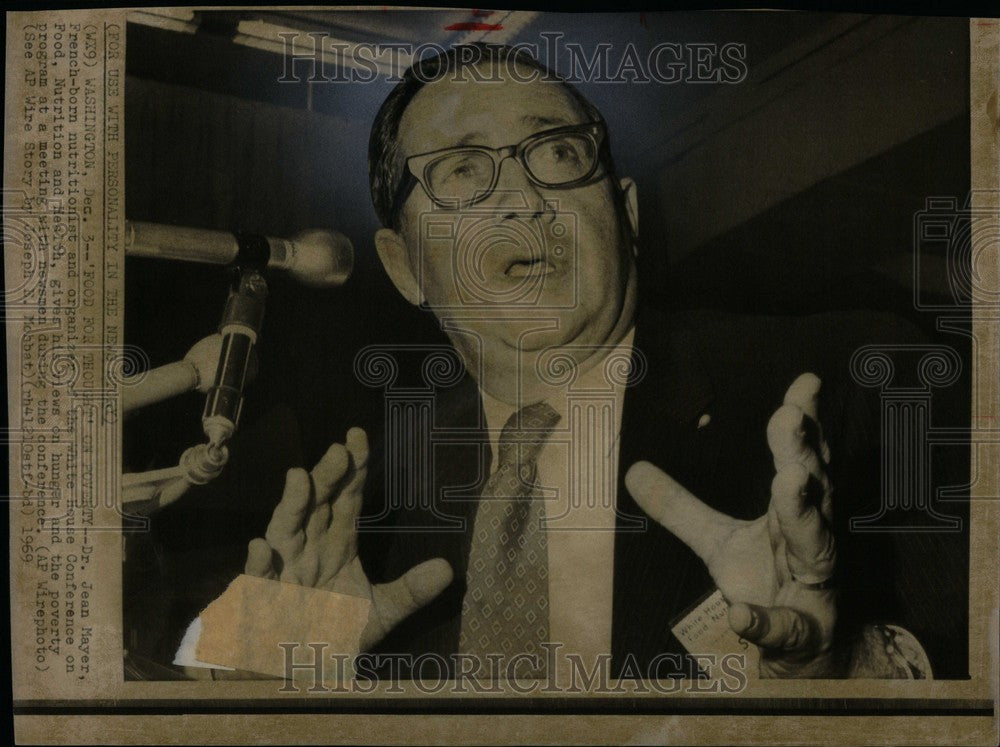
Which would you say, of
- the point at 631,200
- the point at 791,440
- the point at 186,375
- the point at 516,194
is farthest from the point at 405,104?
the point at 791,440

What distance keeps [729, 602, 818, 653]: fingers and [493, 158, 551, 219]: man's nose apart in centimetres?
119

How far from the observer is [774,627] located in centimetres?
246

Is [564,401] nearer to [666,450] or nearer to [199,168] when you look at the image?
[666,450]

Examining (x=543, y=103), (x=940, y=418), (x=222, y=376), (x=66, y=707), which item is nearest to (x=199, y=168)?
(x=222, y=376)

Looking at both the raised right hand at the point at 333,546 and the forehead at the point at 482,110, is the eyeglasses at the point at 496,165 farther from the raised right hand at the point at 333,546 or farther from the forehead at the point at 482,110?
the raised right hand at the point at 333,546

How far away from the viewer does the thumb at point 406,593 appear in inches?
97.9

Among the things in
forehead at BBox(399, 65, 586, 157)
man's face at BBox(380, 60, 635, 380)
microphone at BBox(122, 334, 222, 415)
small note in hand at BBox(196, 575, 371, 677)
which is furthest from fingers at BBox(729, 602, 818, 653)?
microphone at BBox(122, 334, 222, 415)

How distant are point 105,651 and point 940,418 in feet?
7.78

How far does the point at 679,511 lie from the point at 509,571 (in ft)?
1.60

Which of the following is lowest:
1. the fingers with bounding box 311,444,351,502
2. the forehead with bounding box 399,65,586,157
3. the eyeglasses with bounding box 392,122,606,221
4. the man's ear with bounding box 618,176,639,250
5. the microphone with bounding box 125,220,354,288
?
the fingers with bounding box 311,444,351,502

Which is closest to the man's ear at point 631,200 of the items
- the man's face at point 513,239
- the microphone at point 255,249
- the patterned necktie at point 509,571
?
the man's face at point 513,239

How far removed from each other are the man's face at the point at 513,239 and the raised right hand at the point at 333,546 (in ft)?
1.57

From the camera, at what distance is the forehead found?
248cm

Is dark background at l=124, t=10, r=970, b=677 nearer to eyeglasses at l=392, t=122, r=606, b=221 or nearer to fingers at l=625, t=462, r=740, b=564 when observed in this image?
eyeglasses at l=392, t=122, r=606, b=221
